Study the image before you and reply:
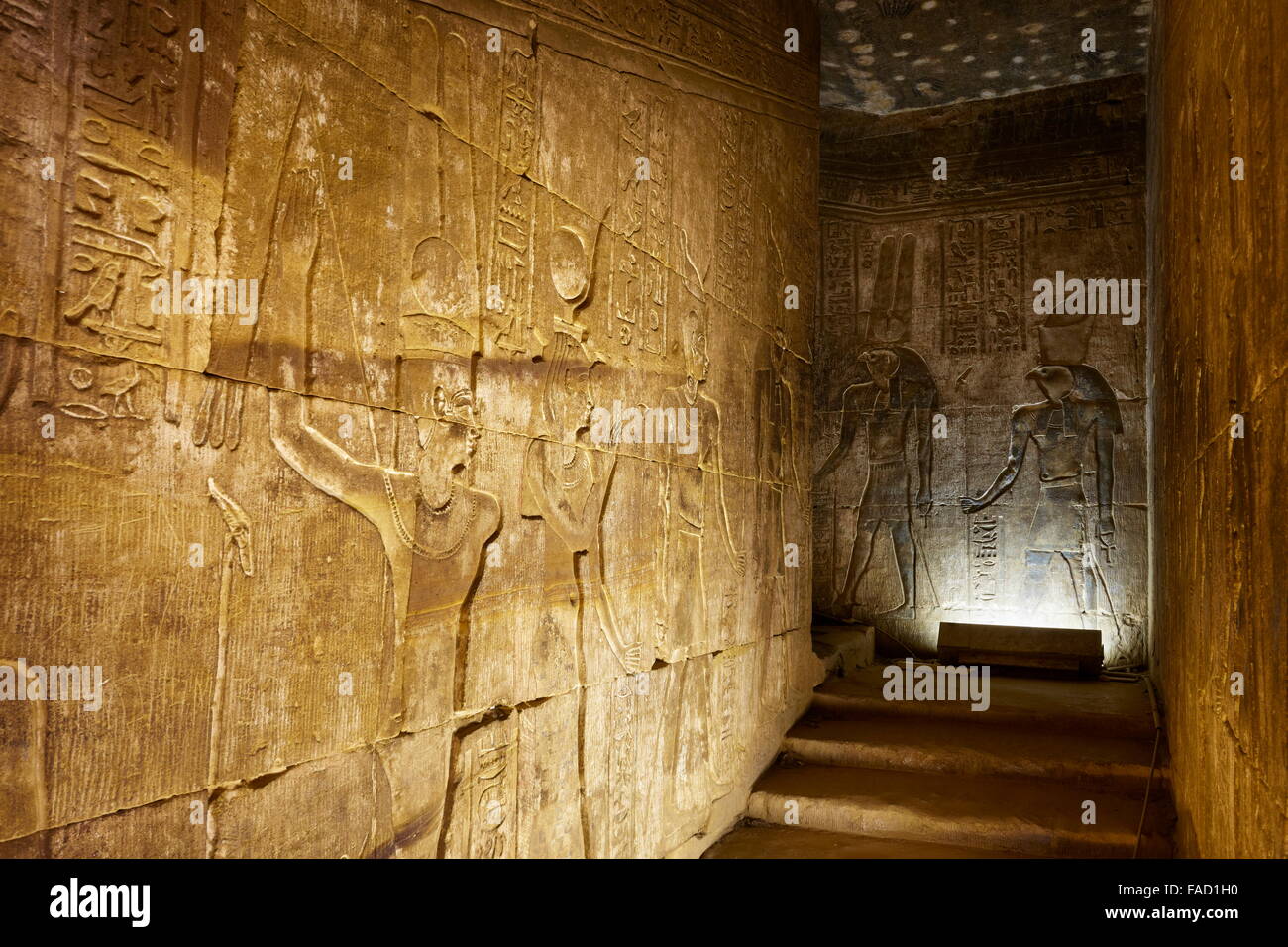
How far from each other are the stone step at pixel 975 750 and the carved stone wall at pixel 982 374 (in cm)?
266

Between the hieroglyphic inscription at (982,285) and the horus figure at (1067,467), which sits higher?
the hieroglyphic inscription at (982,285)

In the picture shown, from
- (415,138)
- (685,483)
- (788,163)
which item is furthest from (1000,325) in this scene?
(415,138)

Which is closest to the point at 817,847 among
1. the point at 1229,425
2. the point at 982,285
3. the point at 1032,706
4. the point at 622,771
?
the point at 622,771

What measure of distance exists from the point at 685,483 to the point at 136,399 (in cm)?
274

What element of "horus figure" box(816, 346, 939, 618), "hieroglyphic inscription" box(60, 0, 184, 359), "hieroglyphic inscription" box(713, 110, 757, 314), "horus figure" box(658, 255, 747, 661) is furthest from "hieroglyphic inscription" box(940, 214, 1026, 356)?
"hieroglyphic inscription" box(60, 0, 184, 359)

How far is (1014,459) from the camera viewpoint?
8008mm

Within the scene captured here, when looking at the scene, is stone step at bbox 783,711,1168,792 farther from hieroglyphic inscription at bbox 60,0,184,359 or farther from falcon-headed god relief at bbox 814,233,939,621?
hieroglyphic inscription at bbox 60,0,184,359

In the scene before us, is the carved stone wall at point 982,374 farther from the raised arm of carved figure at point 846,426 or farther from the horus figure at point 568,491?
the horus figure at point 568,491

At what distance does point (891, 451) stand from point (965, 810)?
4579mm

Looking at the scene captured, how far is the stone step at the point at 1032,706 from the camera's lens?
5.40 metres

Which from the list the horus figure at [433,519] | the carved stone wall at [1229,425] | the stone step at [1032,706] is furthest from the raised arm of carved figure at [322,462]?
the stone step at [1032,706]

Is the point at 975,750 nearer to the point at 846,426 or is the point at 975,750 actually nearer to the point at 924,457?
the point at 924,457

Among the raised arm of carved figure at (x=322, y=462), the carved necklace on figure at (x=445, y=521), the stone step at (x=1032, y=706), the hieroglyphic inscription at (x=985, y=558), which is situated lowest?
the stone step at (x=1032, y=706)

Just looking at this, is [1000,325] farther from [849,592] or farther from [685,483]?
[685,483]
